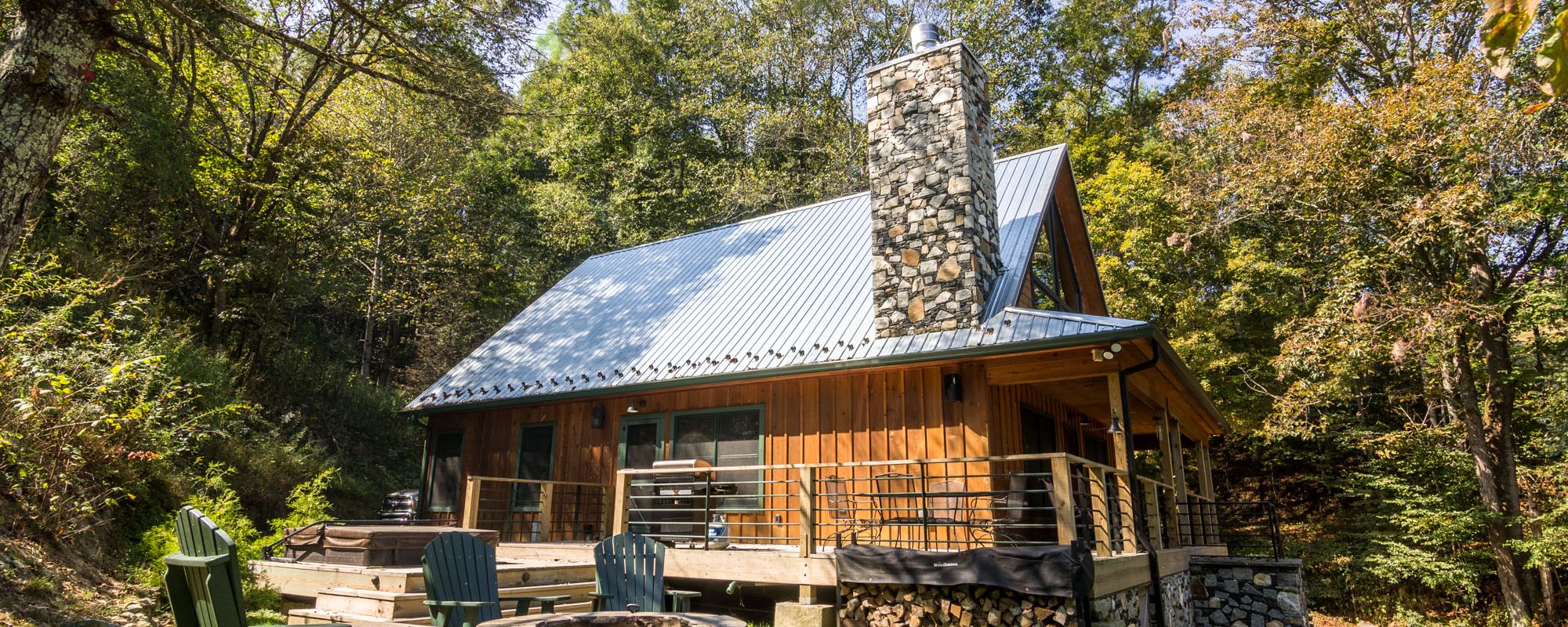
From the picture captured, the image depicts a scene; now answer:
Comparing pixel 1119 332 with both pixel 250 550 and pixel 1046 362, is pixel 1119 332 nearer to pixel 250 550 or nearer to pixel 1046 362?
pixel 1046 362

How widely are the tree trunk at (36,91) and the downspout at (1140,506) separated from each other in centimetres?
752

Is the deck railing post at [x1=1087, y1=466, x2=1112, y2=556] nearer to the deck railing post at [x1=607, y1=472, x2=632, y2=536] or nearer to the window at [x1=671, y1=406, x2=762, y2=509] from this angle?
the window at [x1=671, y1=406, x2=762, y2=509]

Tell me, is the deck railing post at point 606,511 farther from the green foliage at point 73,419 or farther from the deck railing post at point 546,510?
the green foliage at point 73,419

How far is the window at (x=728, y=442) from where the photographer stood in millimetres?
8953

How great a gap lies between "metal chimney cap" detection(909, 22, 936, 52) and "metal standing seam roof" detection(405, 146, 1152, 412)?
Answer: 7.56 feet

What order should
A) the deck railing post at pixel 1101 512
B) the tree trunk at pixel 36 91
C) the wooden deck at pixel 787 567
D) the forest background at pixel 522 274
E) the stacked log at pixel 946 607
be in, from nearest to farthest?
the tree trunk at pixel 36 91, the stacked log at pixel 946 607, the wooden deck at pixel 787 567, the deck railing post at pixel 1101 512, the forest background at pixel 522 274

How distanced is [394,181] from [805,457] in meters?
13.1

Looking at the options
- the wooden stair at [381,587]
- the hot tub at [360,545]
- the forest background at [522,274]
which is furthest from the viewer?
the forest background at [522,274]

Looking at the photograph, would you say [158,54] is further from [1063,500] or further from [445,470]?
[1063,500]

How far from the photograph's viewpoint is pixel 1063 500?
19.9 feet

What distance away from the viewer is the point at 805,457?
8.66 meters

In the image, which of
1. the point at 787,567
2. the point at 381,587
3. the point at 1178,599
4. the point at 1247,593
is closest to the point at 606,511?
the point at 381,587

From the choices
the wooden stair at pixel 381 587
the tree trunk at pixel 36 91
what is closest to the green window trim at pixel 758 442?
the wooden stair at pixel 381 587

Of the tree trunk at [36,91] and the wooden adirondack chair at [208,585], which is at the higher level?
the tree trunk at [36,91]
